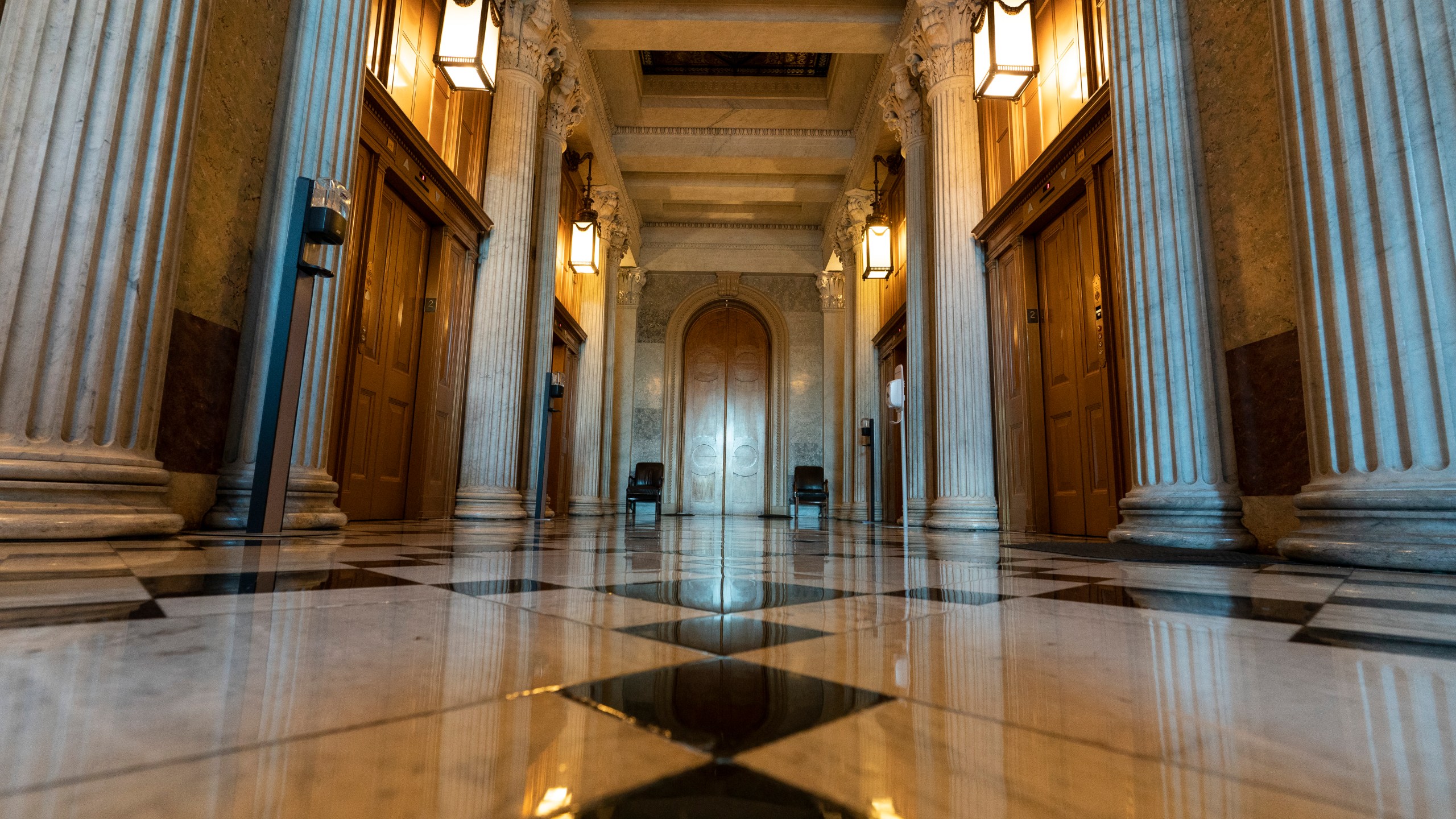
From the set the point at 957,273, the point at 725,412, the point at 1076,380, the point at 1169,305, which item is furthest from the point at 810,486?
the point at 1169,305

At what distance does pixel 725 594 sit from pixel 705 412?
39.2ft

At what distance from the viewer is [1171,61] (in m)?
3.34

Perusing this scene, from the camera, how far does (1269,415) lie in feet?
9.46

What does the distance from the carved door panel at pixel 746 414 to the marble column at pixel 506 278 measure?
678cm

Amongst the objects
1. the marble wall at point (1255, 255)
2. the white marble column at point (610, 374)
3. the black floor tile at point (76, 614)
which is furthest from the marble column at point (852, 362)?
the black floor tile at point (76, 614)

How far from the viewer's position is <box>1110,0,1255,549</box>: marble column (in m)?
3.04

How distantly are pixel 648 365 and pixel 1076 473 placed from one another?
9.15 meters

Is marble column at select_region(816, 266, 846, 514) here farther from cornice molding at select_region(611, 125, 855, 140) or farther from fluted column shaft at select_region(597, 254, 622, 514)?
fluted column shaft at select_region(597, 254, 622, 514)

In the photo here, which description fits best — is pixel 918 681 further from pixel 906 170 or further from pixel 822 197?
pixel 822 197

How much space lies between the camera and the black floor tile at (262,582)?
1.04 m

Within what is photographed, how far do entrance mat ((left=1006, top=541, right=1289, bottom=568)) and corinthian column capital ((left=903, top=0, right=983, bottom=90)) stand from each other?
14.5 feet

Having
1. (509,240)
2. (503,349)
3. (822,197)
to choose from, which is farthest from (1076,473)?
(822,197)

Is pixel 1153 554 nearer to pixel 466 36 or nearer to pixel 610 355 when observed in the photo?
pixel 466 36

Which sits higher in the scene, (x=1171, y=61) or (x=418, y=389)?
(x=1171, y=61)
